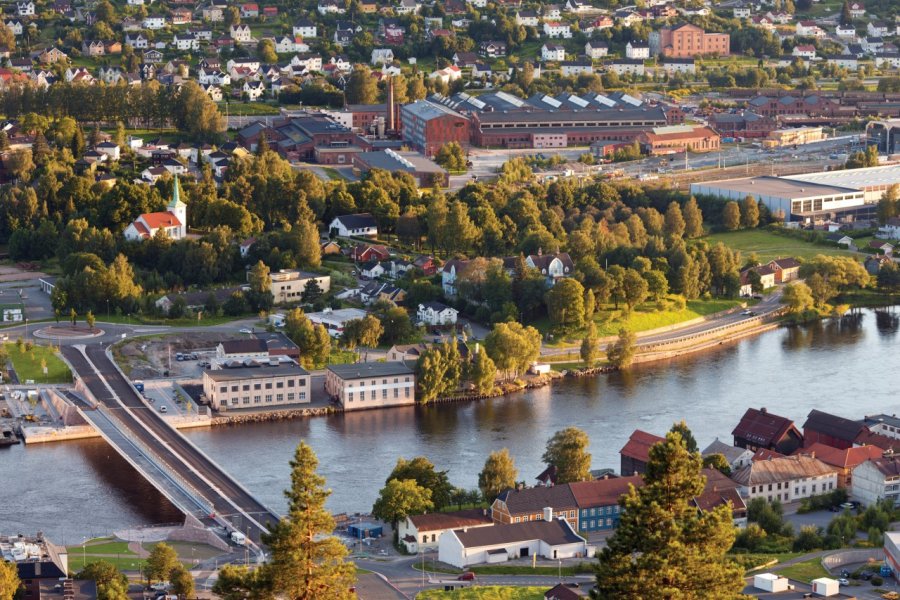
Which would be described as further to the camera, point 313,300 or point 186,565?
point 313,300

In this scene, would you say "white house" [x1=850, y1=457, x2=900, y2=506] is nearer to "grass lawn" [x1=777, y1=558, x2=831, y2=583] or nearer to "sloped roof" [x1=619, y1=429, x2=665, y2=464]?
"sloped roof" [x1=619, y1=429, x2=665, y2=464]

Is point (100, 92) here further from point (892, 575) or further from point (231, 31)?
point (892, 575)

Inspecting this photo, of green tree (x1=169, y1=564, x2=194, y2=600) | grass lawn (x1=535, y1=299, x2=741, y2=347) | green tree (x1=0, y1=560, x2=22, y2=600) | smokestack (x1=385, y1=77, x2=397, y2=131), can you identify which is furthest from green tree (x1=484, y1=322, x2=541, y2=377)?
smokestack (x1=385, y1=77, x2=397, y2=131)

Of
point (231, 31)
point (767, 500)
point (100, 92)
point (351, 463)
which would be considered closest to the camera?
point (767, 500)

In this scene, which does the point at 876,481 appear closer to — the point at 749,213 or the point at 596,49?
the point at 749,213

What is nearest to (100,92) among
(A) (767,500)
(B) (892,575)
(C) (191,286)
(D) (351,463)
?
(C) (191,286)

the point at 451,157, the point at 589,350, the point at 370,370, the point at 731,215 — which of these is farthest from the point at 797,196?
the point at 370,370

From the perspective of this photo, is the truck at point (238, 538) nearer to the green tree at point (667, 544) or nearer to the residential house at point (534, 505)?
the residential house at point (534, 505)
